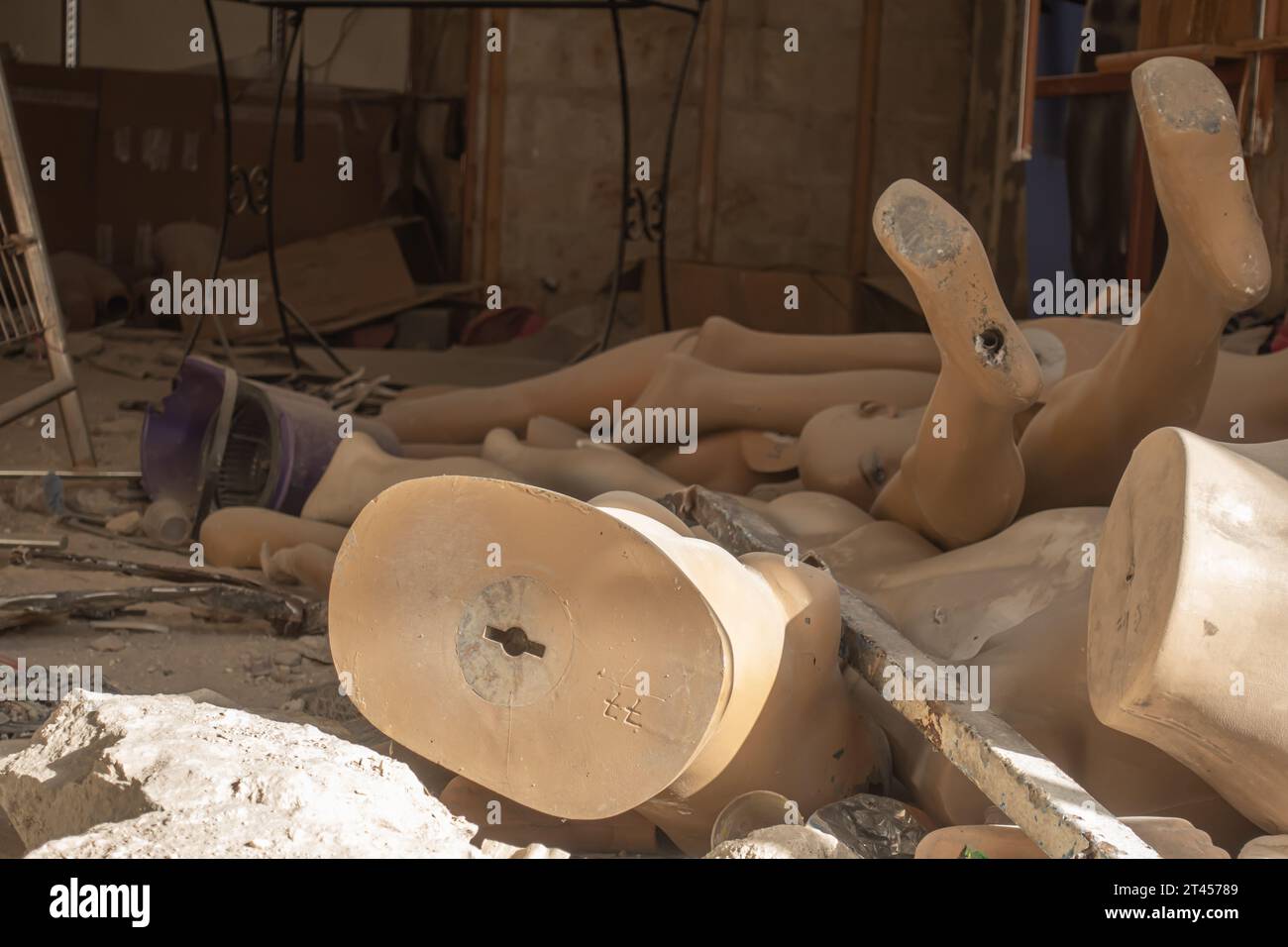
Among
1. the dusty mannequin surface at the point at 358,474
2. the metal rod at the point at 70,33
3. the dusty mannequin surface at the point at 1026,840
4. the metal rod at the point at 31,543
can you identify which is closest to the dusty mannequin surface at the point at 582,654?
the dusty mannequin surface at the point at 1026,840

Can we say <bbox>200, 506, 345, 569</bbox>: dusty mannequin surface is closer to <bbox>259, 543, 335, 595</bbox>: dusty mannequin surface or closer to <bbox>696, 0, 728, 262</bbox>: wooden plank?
<bbox>259, 543, 335, 595</bbox>: dusty mannequin surface

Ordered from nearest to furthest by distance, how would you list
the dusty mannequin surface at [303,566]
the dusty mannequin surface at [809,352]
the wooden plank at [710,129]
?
the dusty mannequin surface at [303,566], the dusty mannequin surface at [809,352], the wooden plank at [710,129]

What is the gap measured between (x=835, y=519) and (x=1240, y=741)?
148 cm

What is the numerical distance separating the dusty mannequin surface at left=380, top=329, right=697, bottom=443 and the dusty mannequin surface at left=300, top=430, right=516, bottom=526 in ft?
1.86

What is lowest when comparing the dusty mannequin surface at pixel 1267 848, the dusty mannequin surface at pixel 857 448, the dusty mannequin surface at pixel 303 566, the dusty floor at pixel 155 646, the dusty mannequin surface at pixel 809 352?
the dusty floor at pixel 155 646

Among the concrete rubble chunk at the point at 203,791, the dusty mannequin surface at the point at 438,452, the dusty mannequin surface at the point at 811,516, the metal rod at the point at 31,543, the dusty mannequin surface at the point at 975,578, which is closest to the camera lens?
the concrete rubble chunk at the point at 203,791

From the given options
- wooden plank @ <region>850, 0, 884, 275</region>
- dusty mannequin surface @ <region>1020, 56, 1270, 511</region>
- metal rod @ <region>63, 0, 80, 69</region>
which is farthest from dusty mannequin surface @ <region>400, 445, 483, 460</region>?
metal rod @ <region>63, 0, 80, 69</region>

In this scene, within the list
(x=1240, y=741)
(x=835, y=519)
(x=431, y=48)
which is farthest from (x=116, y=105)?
(x=1240, y=741)

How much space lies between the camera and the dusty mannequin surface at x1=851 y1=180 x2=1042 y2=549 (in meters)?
2.21

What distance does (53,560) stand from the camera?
3527 millimetres

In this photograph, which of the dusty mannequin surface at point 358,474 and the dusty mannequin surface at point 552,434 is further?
the dusty mannequin surface at point 552,434

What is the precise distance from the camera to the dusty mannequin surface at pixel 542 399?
420 cm

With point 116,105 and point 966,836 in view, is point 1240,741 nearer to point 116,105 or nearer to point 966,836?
point 966,836

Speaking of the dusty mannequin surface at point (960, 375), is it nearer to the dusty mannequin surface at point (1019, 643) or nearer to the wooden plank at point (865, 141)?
the dusty mannequin surface at point (1019, 643)
